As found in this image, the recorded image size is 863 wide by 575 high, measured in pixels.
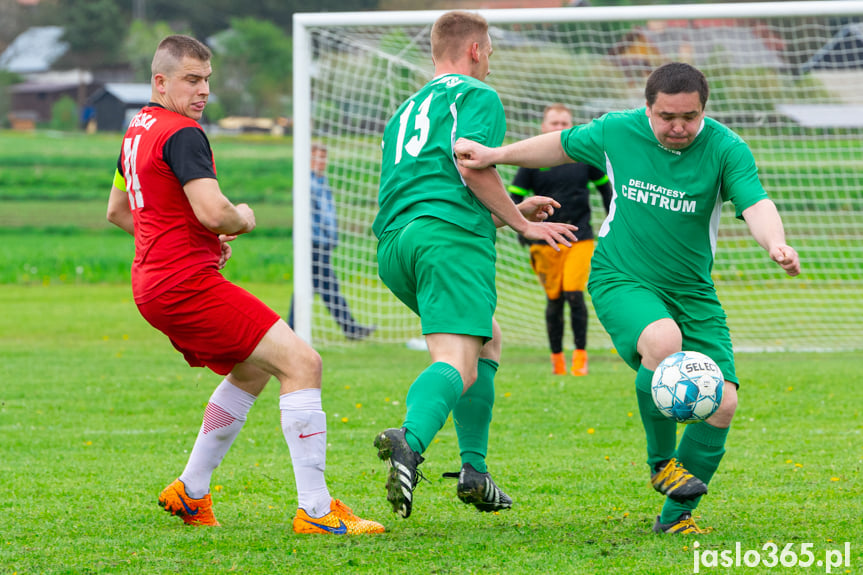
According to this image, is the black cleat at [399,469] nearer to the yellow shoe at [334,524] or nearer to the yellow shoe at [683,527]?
the yellow shoe at [334,524]

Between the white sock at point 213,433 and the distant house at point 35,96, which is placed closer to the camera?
the white sock at point 213,433

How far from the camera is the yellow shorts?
10.3 metres

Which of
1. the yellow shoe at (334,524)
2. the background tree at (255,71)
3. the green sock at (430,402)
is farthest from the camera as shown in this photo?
the background tree at (255,71)

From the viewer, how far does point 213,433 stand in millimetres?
5000

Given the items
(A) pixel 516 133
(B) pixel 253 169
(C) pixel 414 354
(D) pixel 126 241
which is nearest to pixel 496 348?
(C) pixel 414 354

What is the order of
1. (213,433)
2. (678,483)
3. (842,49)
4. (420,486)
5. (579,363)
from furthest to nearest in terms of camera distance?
(842,49), (579,363), (420,486), (213,433), (678,483)

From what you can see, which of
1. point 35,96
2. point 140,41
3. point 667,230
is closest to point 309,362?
point 667,230

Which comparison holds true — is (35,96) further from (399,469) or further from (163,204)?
(399,469)

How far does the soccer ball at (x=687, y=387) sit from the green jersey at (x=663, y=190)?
46cm

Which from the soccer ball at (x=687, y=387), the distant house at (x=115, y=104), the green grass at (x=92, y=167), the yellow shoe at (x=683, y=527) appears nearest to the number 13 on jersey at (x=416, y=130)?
the soccer ball at (x=687, y=387)

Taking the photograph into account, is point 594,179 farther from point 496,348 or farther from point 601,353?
point 496,348

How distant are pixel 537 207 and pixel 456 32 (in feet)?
2.95

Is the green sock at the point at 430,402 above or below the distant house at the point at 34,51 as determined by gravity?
below

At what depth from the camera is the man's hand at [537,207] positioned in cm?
507
